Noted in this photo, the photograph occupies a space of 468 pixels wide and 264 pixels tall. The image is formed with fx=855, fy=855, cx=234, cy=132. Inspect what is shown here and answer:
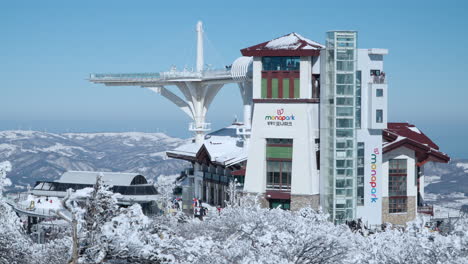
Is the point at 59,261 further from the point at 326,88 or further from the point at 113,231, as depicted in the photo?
the point at 326,88

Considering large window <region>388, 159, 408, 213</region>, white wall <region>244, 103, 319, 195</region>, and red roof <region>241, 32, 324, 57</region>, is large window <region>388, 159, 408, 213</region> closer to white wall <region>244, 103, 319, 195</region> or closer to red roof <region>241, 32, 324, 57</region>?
white wall <region>244, 103, 319, 195</region>

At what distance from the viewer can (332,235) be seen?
42.9m

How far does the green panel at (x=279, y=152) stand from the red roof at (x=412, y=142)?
8.86 m

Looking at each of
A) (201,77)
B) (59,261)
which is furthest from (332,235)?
(201,77)

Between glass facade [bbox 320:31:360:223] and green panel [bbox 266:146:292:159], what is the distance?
271 cm

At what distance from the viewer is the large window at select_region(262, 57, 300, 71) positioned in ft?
223

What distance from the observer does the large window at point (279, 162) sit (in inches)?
2699

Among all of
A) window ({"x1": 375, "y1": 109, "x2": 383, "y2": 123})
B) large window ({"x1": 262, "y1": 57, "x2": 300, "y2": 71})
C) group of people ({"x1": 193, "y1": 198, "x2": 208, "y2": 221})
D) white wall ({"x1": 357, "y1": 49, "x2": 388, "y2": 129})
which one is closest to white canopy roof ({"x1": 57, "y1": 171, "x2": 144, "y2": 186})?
group of people ({"x1": 193, "y1": 198, "x2": 208, "y2": 221})

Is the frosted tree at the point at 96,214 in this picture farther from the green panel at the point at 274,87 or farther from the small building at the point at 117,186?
the small building at the point at 117,186

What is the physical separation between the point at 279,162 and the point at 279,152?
80 centimetres

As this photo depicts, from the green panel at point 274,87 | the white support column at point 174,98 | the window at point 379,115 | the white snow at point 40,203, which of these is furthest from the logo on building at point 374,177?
the white snow at point 40,203

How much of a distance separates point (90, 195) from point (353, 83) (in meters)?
38.5

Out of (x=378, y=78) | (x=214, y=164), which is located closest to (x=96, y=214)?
(x=378, y=78)

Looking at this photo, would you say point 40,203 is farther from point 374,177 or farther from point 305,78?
point 374,177
